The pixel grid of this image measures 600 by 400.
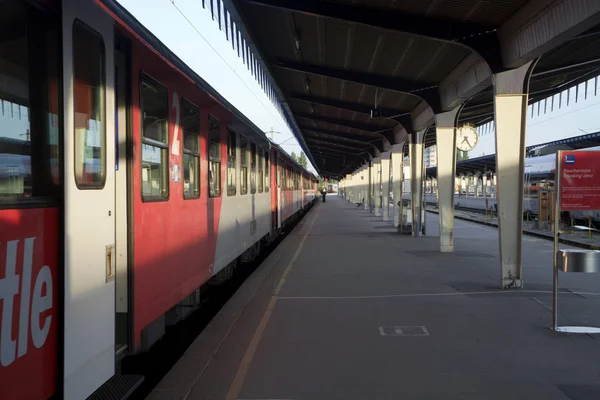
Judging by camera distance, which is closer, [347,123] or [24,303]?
[24,303]

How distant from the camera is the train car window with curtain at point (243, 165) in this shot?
1007 centimetres

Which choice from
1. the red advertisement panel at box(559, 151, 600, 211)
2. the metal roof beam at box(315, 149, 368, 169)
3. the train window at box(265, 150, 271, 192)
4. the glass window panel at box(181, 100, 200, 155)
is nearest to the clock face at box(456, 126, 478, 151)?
the train window at box(265, 150, 271, 192)

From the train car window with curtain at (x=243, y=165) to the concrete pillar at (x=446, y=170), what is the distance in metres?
6.04

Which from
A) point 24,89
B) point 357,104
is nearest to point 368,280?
point 24,89

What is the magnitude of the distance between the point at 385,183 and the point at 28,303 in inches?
1090

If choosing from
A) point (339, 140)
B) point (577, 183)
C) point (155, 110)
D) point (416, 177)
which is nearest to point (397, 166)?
point (416, 177)

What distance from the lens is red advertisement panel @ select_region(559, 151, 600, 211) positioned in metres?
6.62

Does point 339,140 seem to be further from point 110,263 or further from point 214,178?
point 110,263

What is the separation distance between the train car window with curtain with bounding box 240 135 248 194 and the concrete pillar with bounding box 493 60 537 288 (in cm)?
449

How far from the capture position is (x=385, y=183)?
2983cm

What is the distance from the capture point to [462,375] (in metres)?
5.12

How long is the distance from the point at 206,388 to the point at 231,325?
7.40ft

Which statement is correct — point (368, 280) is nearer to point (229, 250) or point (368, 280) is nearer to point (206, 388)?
point (229, 250)

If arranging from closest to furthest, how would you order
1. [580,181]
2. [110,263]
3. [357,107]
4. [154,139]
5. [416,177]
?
[110,263] < [154,139] < [580,181] < [416,177] < [357,107]
